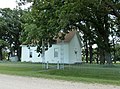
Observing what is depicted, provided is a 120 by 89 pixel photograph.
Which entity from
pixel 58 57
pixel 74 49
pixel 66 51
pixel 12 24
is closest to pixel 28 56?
pixel 58 57

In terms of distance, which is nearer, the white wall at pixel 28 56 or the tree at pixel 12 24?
the white wall at pixel 28 56

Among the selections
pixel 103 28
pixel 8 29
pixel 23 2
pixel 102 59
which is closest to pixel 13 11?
pixel 8 29

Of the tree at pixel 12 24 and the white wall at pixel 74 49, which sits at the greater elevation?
the tree at pixel 12 24

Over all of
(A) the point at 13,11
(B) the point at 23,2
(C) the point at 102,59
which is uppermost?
(A) the point at 13,11

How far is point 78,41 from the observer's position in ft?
166

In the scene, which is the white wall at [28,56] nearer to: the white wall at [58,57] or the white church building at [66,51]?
the white church building at [66,51]

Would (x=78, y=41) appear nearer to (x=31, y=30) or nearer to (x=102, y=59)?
(x=102, y=59)

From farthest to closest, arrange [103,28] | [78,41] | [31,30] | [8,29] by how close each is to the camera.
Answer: [8,29] → [78,41] → [103,28] → [31,30]

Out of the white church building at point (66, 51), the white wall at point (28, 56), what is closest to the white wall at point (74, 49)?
the white church building at point (66, 51)

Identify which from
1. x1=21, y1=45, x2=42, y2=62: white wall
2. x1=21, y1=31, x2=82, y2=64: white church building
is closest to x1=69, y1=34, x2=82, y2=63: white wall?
x1=21, y1=31, x2=82, y2=64: white church building

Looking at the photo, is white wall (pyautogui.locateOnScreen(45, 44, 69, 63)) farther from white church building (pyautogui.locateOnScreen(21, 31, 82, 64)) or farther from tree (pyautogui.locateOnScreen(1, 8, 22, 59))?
tree (pyautogui.locateOnScreen(1, 8, 22, 59))

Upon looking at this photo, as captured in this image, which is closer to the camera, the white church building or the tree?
the white church building

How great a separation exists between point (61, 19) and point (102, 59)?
26.1 meters

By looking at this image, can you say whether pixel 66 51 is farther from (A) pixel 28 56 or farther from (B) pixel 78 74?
(B) pixel 78 74
